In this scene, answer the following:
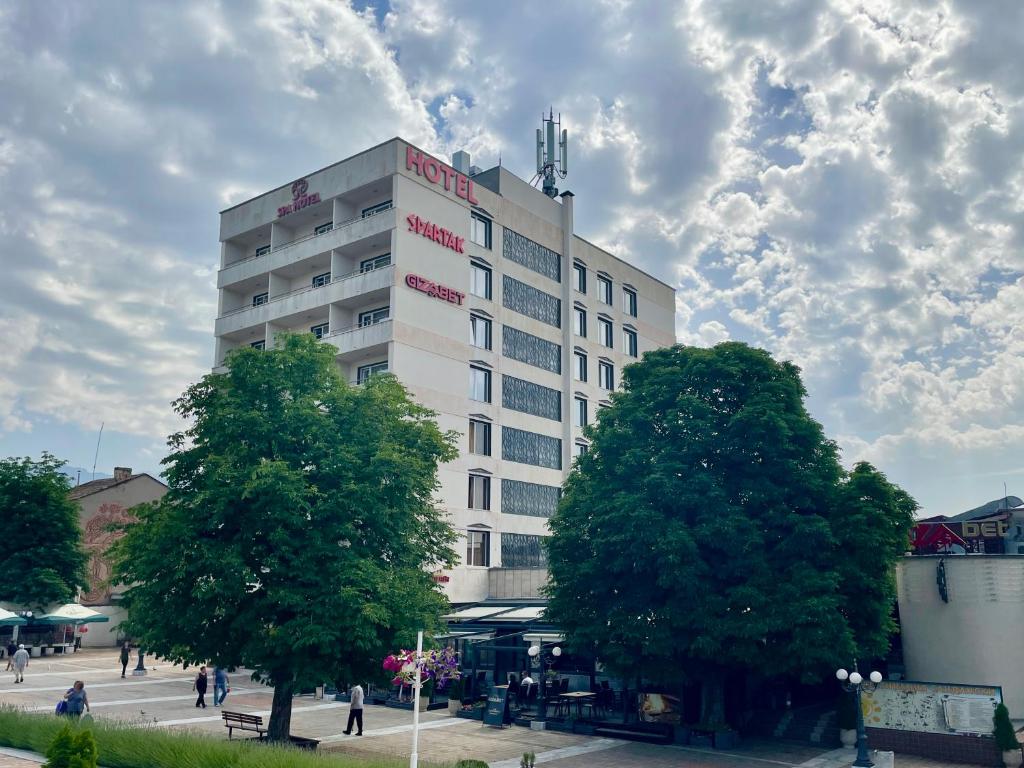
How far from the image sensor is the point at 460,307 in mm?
48438

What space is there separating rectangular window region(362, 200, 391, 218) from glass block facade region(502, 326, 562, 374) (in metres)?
9.81

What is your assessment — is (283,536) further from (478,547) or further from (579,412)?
(579,412)

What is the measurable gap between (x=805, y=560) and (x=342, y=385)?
49.3ft

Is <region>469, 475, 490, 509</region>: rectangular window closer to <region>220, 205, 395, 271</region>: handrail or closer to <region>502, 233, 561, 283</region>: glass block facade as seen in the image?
<region>502, 233, 561, 283</region>: glass block facade

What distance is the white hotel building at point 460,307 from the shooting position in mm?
46250

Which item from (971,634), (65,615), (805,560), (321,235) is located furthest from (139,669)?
(971,634)

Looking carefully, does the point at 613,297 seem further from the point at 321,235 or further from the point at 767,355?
the point at 767,355

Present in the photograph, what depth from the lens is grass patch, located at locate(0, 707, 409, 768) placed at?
1795 cm

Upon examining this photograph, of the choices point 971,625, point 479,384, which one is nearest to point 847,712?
point 971,625

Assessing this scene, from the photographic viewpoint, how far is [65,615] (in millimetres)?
44875

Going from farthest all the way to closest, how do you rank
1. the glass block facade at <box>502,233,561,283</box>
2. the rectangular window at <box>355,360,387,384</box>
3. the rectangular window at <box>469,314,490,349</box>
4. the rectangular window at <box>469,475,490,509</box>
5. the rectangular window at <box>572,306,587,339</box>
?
1. the rectangular window at <box>572,306,587,339</box>
2. the glass block facade at <box>502,233,561,283</box>
3. the rectangular window at <box>469,314,490,349</box>
4. the rectangular window at <box>469,475,490,509</box>
5. the rectangular window at <box>355,360,387,384</box>

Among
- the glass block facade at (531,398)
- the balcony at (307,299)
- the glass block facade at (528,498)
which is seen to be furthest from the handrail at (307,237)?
the glass block facade at (528,498)

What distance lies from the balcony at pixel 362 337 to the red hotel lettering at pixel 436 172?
8831 mm

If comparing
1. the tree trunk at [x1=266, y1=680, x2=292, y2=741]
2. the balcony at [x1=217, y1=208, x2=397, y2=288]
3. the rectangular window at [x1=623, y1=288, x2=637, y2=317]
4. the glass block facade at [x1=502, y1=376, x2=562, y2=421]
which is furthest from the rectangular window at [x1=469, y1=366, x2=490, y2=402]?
the tree trunk at [x1=266, y1=680, x2=292, y2=741]
